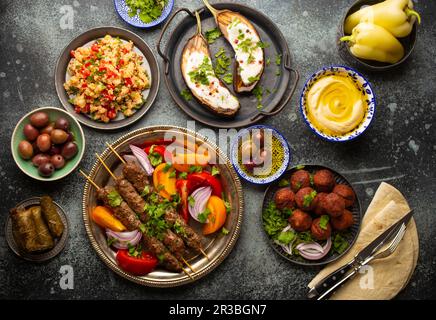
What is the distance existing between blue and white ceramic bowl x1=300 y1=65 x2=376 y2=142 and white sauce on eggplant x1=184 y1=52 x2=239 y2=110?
22.1 inches

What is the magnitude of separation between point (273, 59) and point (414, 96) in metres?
1.24

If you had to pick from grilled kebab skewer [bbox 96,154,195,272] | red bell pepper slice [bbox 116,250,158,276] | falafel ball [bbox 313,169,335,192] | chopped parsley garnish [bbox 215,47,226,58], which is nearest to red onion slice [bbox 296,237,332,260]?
falafel ball [bbox 313,169,335,192]

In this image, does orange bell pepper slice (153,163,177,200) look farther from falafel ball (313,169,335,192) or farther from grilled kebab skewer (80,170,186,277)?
falafel ball (313,169,335,192)

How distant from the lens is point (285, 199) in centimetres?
404

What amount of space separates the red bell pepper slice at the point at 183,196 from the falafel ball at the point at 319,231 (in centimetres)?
101

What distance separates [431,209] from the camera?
4273 millimetres

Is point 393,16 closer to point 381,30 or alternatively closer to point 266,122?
point 381,30

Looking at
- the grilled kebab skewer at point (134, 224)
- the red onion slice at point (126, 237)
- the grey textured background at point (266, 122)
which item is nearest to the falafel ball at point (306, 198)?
the grey textured background at point (266, 122)

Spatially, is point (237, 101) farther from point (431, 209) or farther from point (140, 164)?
point (431, 209)

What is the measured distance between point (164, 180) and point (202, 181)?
0.31 meters

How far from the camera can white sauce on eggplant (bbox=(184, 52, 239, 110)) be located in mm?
4152

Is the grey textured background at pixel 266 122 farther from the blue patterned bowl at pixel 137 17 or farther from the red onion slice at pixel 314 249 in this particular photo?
the red onion slice at pixel 314 249

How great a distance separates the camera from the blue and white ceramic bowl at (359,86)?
4.07m
